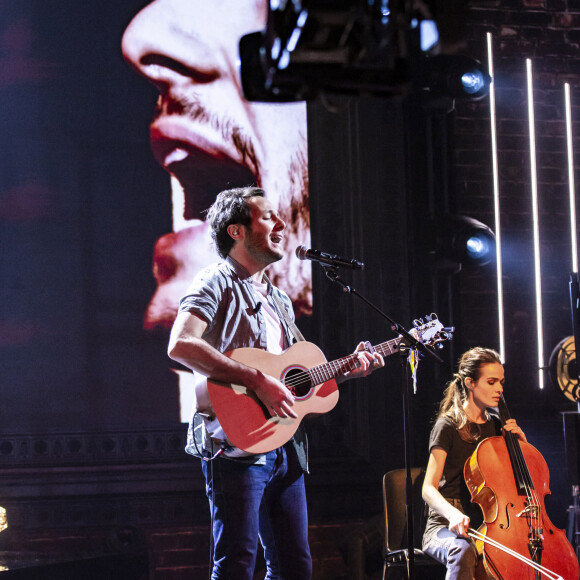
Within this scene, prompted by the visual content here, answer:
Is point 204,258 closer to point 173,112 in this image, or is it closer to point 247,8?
point 173,112

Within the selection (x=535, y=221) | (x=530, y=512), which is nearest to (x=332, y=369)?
(x=530, y=512)

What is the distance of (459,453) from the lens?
3766 millimetres

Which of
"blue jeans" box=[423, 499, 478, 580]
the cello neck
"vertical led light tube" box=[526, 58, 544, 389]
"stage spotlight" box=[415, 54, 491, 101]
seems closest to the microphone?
the cello neck

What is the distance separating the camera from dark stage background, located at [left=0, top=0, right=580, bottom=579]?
15.4ft

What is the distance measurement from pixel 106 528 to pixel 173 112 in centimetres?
262

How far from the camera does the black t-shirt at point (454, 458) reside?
3.73 meters

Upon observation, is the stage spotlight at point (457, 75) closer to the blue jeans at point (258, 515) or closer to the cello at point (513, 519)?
the cello at point (513, 519)

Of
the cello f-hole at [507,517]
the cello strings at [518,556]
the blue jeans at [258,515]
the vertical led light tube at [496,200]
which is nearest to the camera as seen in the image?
the blue jeans at [258,515]

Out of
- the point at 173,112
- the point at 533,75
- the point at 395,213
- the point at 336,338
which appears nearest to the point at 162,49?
the point at 173,112

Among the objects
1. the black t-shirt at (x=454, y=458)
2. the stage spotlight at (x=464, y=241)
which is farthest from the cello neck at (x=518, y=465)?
the stage spotlight at (x=464, y=241)

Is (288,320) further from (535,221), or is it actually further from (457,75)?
(535,221)

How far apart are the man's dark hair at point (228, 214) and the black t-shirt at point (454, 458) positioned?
4.52 ft

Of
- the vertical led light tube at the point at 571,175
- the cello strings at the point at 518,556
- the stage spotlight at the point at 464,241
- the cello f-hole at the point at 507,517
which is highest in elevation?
the vertical led light tube at the point at 571,175

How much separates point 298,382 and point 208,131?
7.79ft
